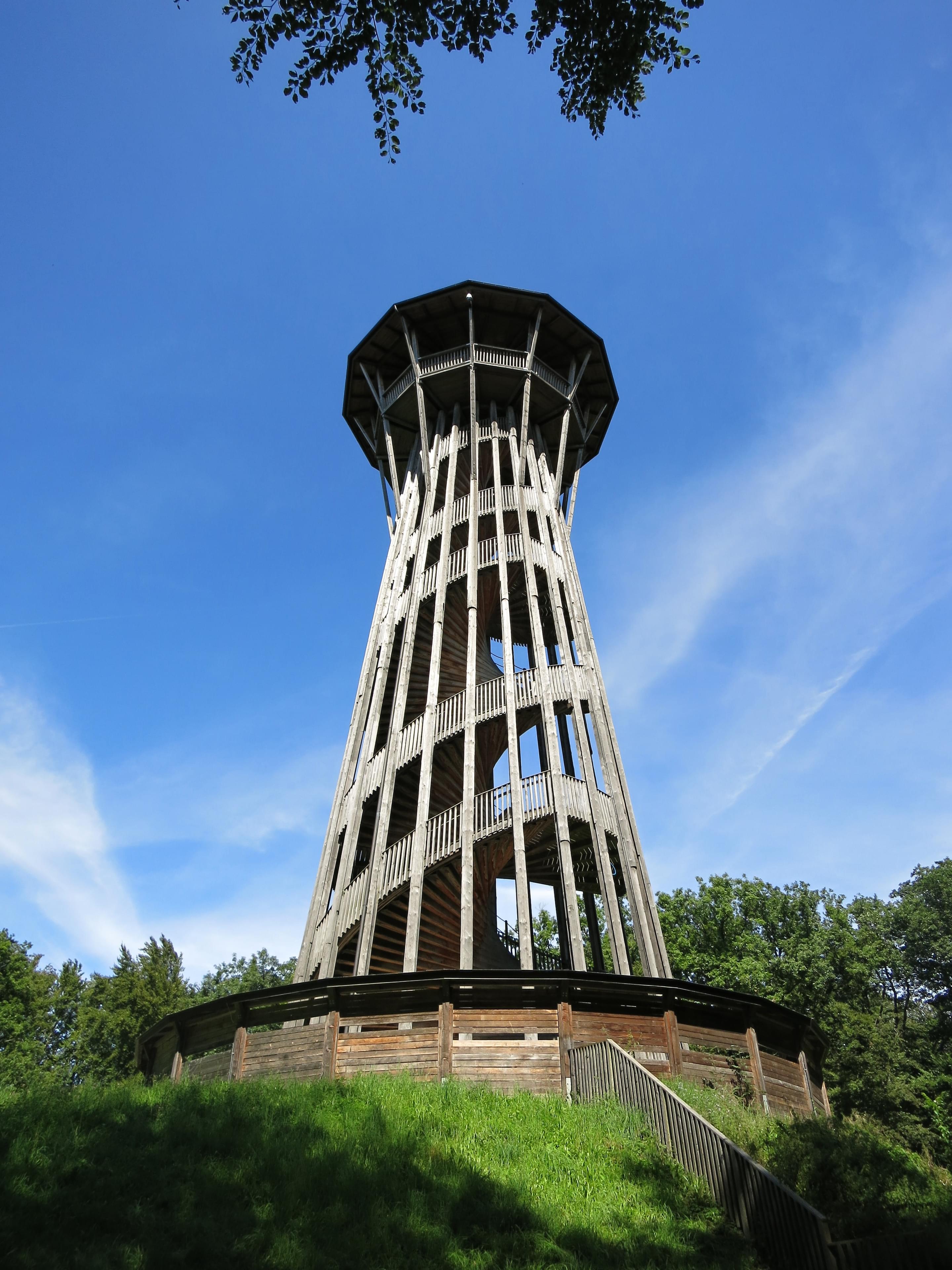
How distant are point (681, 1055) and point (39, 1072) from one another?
23835 millimetres

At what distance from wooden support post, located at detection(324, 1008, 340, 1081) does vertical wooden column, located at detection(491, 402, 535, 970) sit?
282 cm

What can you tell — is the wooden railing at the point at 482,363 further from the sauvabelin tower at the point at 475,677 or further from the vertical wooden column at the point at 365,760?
the vertical wooden column at the point at 365,760

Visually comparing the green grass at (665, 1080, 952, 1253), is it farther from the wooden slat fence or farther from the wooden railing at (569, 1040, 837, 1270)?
the wooden railing at (569, 1040, 837, 1270)

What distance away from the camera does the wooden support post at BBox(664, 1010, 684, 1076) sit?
11852mm

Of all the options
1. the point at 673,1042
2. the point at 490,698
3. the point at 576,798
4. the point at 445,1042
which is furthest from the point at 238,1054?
the point at 490,698

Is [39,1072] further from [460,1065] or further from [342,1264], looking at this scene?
[342,1264]

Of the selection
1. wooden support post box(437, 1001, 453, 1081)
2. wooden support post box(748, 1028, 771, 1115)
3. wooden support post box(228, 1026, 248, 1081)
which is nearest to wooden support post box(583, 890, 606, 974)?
wooden support post box(748, 1028, 771, 1115)

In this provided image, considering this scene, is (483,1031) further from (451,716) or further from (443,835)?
(451,716)

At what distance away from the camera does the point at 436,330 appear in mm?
22875

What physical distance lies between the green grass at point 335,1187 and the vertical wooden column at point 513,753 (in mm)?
4078

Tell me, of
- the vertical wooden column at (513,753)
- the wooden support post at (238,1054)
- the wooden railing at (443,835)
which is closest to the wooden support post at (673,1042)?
the vertical wooden column at (513,753)

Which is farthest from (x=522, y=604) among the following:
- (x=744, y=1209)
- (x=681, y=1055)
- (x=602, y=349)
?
(x=744, y=1209)

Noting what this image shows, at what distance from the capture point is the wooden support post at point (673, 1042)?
1185 cm

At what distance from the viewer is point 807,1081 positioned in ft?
44.4
